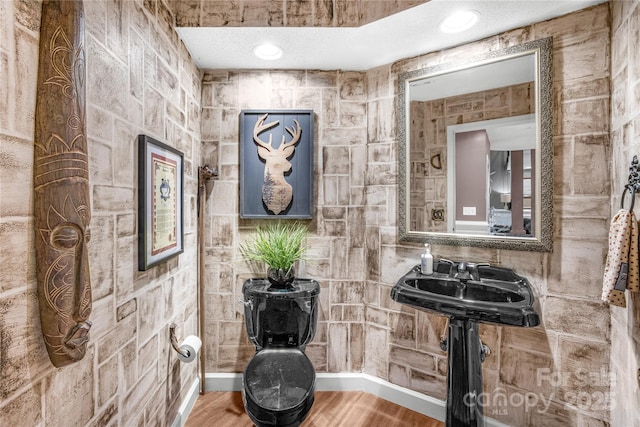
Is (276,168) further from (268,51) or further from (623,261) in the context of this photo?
(623,261)

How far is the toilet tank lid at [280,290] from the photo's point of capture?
1749 millimetres

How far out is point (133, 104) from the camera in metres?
1.21

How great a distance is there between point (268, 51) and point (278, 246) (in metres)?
A: 1.20

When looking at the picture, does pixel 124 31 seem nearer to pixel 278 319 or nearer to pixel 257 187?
pixel 257 187

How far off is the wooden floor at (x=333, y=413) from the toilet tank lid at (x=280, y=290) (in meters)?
0.75

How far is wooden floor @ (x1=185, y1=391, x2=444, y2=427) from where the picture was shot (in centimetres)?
177

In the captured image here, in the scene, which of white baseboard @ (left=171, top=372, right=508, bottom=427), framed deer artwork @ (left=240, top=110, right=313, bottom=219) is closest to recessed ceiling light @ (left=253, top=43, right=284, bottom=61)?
framed deer artwork @ (left=240, top=110, right=313, bottom=219)

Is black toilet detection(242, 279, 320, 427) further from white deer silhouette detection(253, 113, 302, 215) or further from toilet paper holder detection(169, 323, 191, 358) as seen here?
white deer silhouette detection(253, 113, 302, 215)

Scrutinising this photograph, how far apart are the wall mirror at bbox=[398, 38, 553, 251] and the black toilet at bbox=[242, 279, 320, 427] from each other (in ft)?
2.59

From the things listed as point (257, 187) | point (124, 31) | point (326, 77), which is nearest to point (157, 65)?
point (124, 31)

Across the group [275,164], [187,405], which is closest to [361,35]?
[275,164]

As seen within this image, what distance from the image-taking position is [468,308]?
4.12ft

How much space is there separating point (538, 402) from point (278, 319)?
1.45 m

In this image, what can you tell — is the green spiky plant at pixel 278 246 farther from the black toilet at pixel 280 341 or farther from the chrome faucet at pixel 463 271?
the chrome faucet at pixel 463 271
